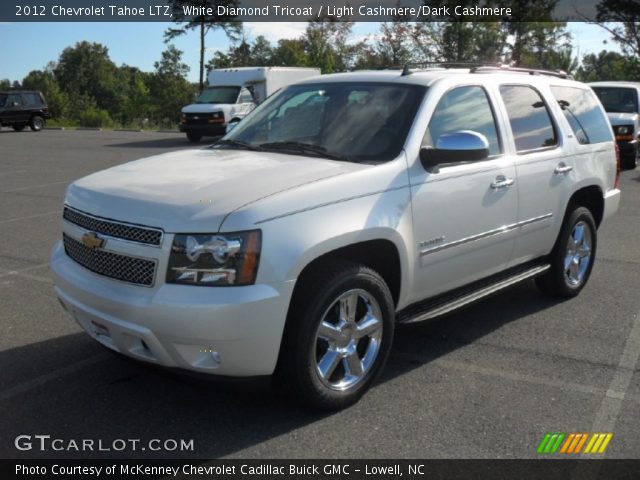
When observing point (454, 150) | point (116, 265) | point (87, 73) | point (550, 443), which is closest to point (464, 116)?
point (454, 150)

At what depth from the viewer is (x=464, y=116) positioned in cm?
459

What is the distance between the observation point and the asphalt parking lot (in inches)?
137

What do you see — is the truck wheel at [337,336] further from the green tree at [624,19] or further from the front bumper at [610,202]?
the green tree at [624,19]

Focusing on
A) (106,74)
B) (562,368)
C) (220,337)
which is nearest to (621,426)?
(562,368)

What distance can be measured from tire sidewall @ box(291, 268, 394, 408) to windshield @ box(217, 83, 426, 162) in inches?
31.4

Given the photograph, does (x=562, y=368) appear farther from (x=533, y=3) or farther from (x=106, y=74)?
(x=106, y=74)

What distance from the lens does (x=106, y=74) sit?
104 metres

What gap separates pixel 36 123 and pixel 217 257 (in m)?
33.5

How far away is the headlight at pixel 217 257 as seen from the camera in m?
3.25

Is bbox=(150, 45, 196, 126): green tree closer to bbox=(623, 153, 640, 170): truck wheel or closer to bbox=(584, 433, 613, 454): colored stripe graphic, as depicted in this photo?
bbox=(623, 153, 640, 170): truck wheel

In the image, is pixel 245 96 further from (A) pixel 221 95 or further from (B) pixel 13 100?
(B) pixel 13 100

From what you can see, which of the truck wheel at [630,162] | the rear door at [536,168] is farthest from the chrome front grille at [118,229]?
the truck wheel at [630,162]

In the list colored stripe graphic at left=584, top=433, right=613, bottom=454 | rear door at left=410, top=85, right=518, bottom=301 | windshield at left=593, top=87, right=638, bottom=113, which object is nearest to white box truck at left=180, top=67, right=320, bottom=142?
windshield at left=593, top=87, right=638, bottom=113
